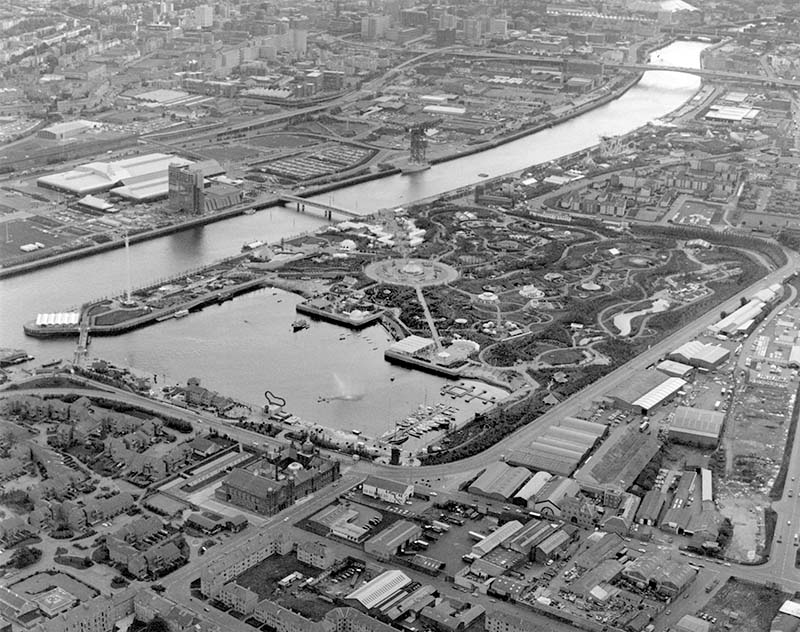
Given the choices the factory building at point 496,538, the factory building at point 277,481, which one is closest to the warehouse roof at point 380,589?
the factory building at point 496,538

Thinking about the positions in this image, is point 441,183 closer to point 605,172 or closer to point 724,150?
point 605,172

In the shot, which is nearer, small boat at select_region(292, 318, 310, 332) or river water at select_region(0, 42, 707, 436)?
river water at select_region(0, 42, 707, 436)

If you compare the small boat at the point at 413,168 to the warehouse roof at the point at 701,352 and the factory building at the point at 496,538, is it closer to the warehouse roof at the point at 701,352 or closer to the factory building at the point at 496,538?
the warehouse roof at the point at 701,352

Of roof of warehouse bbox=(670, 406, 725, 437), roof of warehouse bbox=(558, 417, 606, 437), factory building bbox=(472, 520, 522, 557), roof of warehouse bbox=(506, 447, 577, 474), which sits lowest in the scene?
factory building bbox=(472, 520, 522, 557)

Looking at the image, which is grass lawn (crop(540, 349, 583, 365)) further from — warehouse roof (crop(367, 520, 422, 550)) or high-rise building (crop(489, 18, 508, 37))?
high-rise building (crop(489, 18, 508, 37))

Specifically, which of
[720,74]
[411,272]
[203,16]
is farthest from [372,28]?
[411,272]

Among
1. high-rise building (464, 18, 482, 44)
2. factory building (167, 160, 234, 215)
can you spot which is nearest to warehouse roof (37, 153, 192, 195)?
factory building (167, 160, 234, 215)
